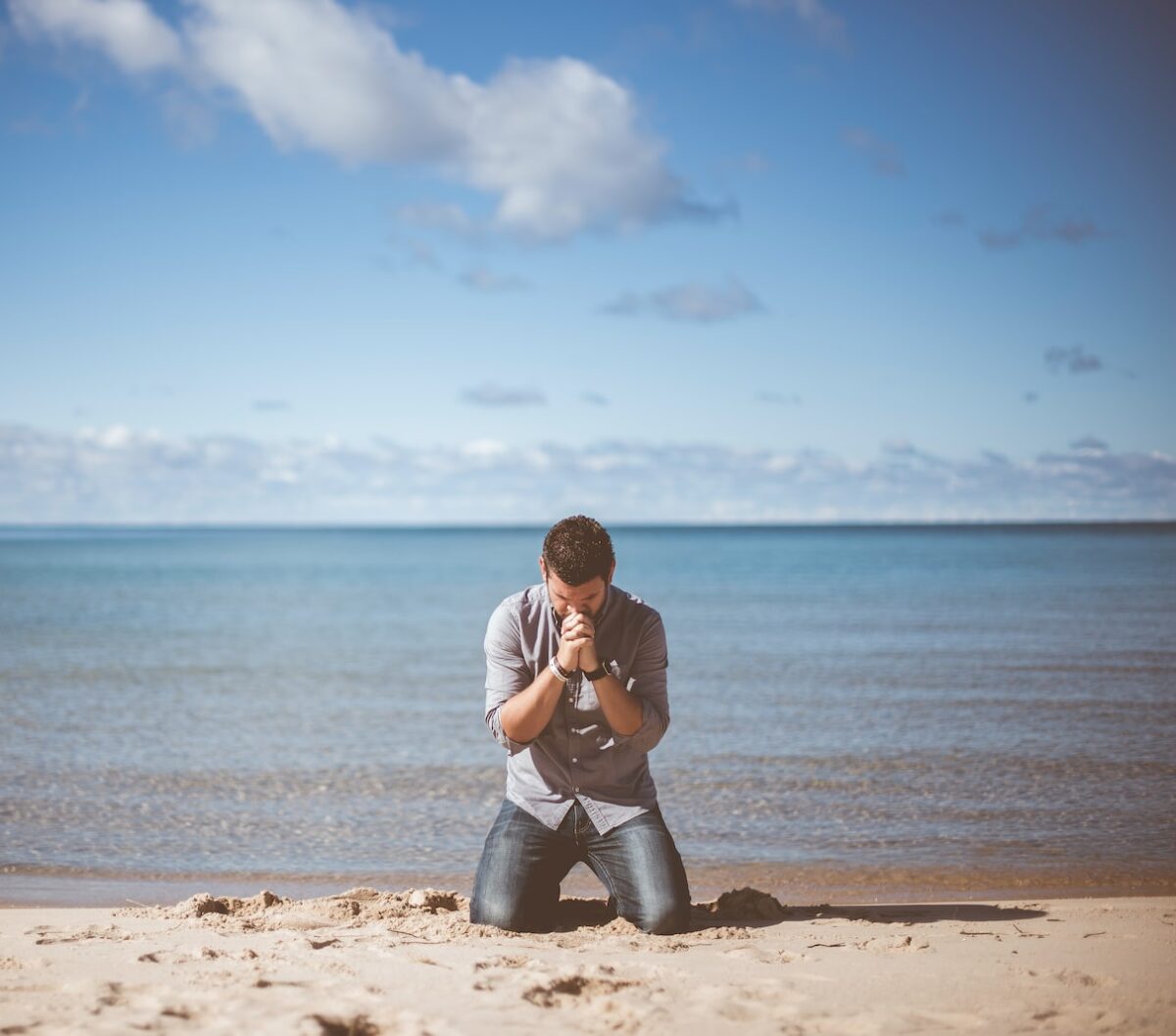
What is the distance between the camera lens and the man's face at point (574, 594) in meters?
5.25

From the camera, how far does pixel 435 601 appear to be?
119ft

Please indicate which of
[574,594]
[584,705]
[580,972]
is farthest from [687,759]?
[580,972]

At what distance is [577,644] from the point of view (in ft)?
17.0

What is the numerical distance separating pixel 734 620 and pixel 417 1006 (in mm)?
23037

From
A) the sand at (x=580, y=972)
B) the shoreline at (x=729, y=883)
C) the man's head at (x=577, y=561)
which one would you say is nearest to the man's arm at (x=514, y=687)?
the man's head at (x=577, y=561)

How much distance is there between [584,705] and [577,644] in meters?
0.58

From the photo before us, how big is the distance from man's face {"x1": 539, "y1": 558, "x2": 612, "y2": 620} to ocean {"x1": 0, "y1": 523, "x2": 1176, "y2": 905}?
290 centimetres

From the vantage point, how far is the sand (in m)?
4.09

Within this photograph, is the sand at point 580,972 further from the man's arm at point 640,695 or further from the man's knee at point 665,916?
the man's arm at point 640,695

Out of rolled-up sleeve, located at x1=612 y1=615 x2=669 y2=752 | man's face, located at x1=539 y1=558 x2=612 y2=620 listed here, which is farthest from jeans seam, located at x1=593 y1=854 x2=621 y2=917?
man's face, located at x1=539 y1=558 x2=612 y2=620

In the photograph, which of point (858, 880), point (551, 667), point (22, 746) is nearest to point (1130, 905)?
point (858, 880)

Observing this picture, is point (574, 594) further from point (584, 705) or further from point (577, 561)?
point (584, 705)

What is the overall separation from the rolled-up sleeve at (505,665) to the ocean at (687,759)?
2281 millimetres

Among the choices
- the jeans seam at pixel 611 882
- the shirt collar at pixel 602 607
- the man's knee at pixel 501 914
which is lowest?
the man's knee at pixel 501 914
